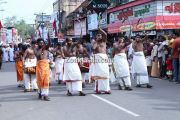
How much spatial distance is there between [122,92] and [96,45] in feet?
5.61

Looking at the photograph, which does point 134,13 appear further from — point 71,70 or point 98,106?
point 98,106

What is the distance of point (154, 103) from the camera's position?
11500mm

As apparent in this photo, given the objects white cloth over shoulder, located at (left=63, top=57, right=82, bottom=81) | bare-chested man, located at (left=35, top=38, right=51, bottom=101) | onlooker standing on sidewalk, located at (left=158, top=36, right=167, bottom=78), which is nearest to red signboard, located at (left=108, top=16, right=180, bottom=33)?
onlooker standing on sidewalk, located at (left=158, top=36, right=167, bottom=78)

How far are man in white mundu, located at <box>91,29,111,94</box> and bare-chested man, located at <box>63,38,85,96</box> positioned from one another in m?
0.52

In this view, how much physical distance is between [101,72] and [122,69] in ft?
4.44

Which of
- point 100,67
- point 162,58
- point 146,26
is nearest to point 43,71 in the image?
point 100,67

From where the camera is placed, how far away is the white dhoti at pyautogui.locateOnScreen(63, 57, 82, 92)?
1336cm

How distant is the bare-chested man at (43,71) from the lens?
1266cm

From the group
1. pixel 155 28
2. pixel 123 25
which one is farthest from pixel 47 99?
pixel 123 25

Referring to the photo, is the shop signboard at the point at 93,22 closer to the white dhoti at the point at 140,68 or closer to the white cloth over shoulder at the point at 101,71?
the white dhoti at the point at 140,68

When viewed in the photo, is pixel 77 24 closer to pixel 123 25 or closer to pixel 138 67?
pixel 123 25

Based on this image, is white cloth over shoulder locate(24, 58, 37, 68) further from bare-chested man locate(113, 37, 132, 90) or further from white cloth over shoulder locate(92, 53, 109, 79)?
bare-chested man locate(113, 37, 132, 90)

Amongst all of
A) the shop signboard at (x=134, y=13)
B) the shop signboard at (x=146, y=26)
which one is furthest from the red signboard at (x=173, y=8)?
the shop signboard at (x=146, y=26)

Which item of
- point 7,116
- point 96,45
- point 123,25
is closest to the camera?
point 7,116
